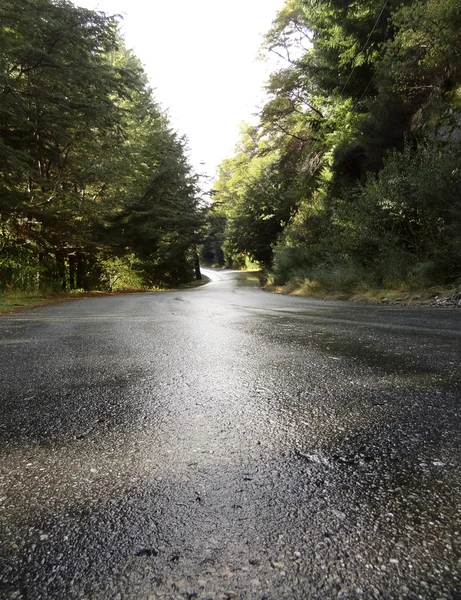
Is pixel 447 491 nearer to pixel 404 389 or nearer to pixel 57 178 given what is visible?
pixel 404 389

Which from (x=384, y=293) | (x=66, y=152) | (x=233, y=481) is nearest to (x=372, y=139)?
(x=384, y=293)

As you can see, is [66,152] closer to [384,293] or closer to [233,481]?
[384,293]

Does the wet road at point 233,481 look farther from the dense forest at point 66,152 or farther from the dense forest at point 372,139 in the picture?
the dense forest at point 66,152

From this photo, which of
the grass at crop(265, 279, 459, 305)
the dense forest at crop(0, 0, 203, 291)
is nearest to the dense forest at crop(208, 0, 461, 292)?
the grass at crop(265, 279, 459, 305)

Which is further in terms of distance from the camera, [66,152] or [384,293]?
[66,152]

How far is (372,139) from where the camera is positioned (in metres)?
12.3

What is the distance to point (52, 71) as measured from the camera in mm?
10211

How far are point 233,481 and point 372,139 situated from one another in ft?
43.3

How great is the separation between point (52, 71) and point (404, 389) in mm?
11822

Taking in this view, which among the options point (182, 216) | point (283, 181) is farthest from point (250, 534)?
point (182, 216)

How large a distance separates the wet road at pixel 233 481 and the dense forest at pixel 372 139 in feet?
22.5

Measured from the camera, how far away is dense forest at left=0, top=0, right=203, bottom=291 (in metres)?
9.67

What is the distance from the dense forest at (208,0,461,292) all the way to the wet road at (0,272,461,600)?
6859 millimetres

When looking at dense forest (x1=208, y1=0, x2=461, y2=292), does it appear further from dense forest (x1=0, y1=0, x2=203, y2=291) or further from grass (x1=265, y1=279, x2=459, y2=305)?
dense forest (x1=0, y1=0, x2=203, y2=291)
